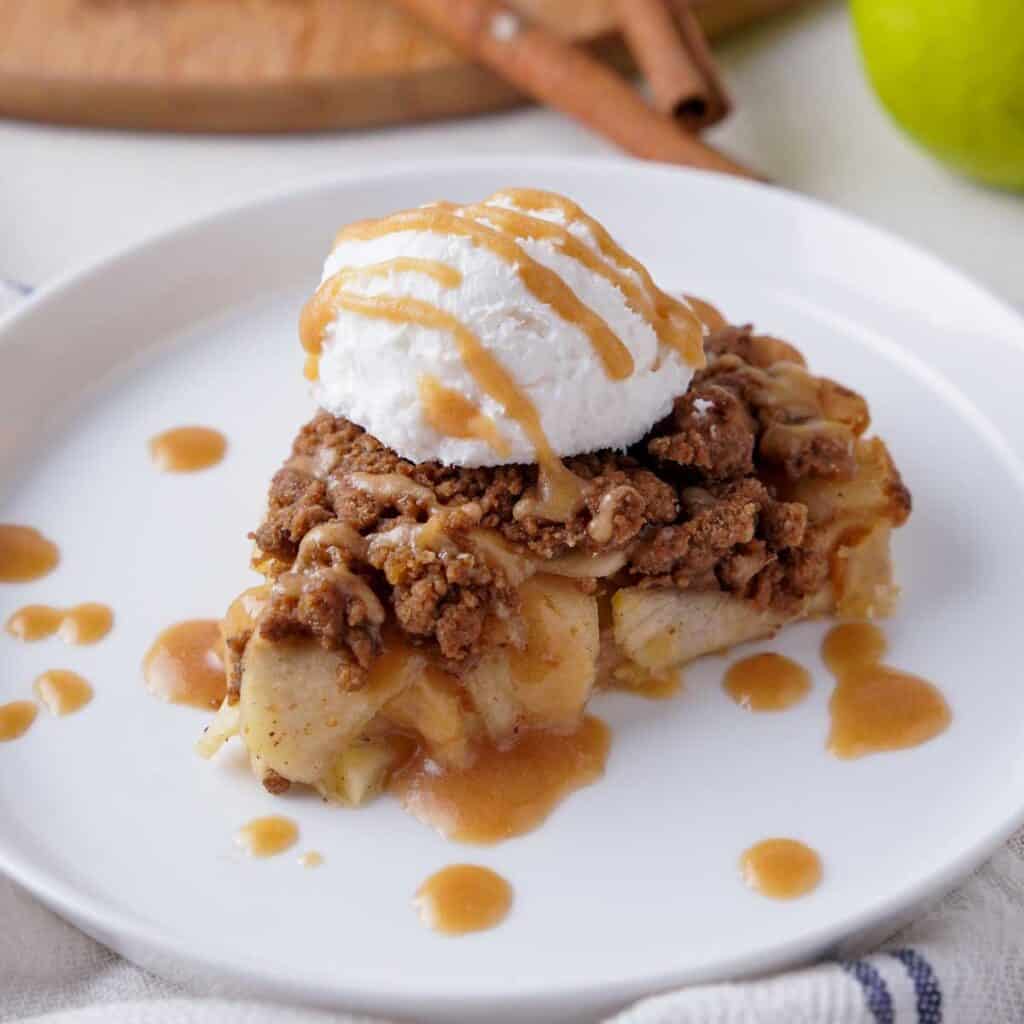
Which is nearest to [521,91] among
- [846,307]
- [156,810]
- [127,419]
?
[846,307]

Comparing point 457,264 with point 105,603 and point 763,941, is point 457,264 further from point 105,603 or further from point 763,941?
point 763,941

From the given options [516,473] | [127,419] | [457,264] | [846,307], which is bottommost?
[846,307]

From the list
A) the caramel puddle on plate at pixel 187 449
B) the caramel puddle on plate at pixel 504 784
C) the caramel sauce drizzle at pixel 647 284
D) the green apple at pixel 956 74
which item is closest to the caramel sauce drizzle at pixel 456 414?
the caramel sauce drizzle at pixel 647 284

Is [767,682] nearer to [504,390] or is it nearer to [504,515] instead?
[504,515]

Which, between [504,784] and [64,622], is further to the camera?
[64,622]

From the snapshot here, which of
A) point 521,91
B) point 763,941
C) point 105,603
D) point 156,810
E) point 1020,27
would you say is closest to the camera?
point 763,941

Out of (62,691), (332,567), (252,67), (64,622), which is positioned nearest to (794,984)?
(332,567)

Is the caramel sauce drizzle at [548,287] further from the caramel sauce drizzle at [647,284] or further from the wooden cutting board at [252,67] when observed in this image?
the wooden cutting board at [252,67]
